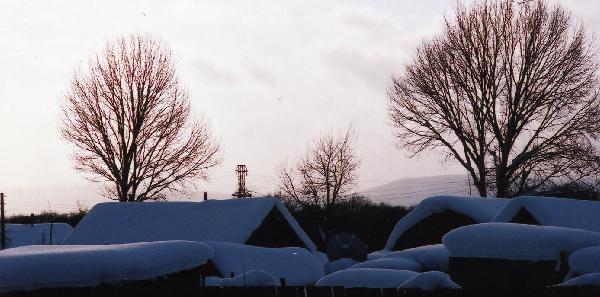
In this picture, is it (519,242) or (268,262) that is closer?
(519,242)

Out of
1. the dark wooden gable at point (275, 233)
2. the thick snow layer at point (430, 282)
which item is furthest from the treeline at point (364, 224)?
the thick snow layer at point (430, 282)

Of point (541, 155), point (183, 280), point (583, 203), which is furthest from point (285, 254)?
point (541, 155)

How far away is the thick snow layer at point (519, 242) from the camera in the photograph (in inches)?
549

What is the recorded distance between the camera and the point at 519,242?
1406 cm

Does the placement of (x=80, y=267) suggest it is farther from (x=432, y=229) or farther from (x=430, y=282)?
(x=432, y=229)

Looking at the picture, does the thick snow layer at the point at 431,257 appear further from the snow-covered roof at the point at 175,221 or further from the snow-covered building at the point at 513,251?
the snow-covered building at the point at 513,251

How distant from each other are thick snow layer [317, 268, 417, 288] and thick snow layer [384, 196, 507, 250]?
15335 millimetres

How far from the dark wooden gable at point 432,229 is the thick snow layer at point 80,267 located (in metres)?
20.3

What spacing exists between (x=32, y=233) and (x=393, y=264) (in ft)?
117

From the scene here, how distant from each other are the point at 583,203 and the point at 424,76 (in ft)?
66.2

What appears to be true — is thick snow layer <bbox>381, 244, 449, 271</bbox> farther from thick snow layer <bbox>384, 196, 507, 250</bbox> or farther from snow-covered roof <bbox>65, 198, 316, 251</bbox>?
snow-covered roof <bbox>65, 198, 316, 251</bbox>

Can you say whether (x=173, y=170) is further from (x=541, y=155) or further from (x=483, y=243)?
(x=483, y=243)

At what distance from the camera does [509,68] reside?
38625 mm

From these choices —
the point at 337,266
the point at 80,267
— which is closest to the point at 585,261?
the point at 80,267
